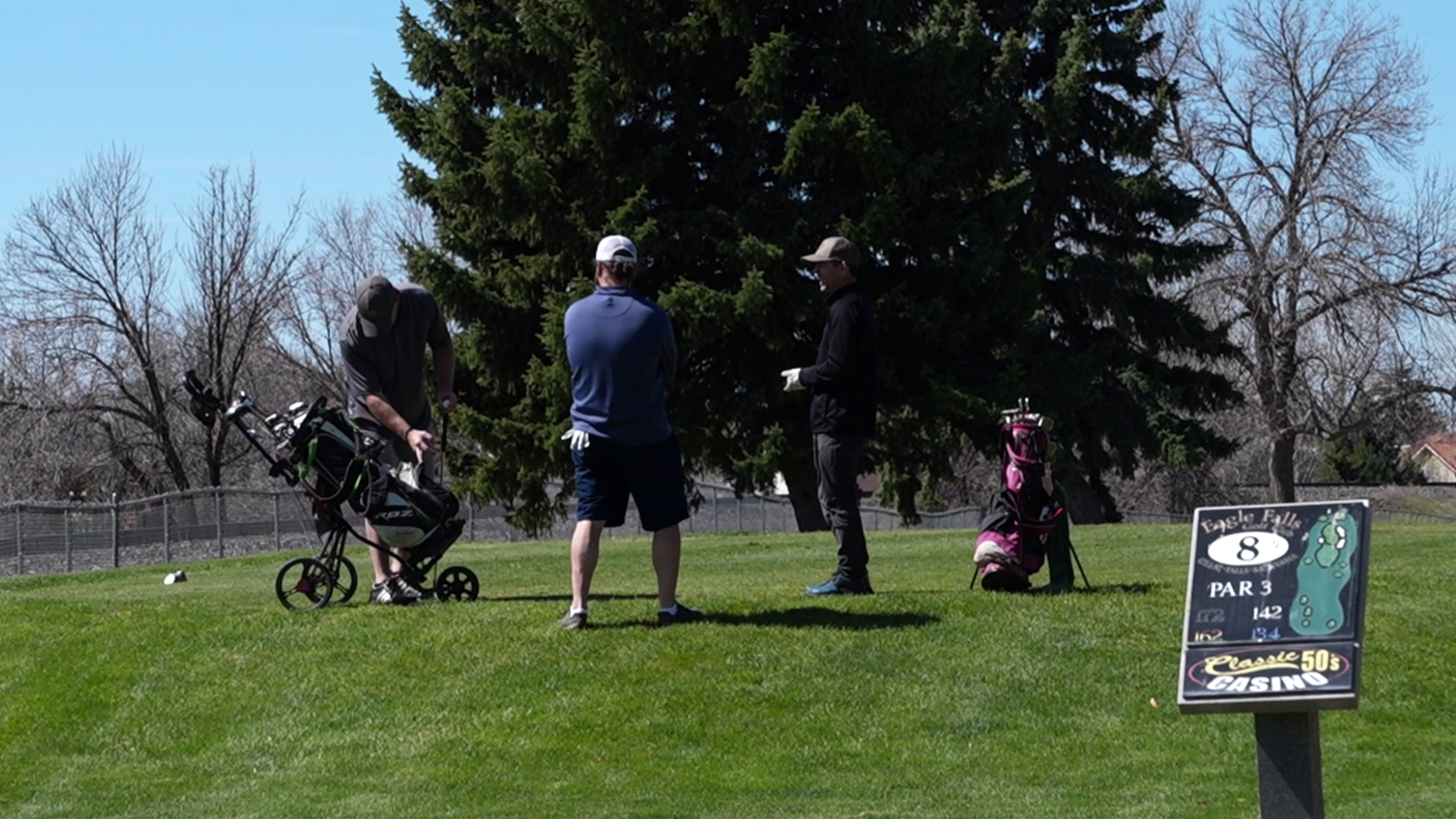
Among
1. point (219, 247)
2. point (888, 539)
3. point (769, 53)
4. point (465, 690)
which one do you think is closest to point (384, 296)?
point (465, 690)

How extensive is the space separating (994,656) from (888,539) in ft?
41.7

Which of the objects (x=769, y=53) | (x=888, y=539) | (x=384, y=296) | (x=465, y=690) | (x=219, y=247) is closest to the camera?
(x=465, y=690)

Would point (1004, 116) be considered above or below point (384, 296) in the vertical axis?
above

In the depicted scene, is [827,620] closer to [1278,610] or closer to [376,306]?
[376,306]

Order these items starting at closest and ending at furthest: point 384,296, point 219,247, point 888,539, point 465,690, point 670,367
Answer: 1. point 465,690
2. point 670,367
3. point 384,296
4. point 888,539
5. point 219,247

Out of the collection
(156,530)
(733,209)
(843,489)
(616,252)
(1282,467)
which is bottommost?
(843,489)

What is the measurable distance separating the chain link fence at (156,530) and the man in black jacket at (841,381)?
1521 centimetres

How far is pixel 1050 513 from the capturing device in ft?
39.8

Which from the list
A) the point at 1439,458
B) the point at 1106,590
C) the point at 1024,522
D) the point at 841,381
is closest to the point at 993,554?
the point at 1024,522

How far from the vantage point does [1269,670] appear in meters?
6.18

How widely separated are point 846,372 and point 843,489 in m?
0.72

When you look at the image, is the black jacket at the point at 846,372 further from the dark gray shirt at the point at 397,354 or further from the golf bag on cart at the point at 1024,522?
the dark gray shirt at the point at 397,354

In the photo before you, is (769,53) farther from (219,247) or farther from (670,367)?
(219,247)

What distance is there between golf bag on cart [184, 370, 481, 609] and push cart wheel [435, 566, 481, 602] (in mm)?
276
